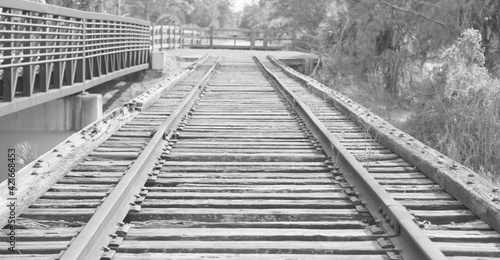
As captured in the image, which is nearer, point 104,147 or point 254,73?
point 104,147

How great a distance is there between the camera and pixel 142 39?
1908cm

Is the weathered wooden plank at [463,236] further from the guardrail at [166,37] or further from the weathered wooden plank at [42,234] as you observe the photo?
the guardrail at [166,37]

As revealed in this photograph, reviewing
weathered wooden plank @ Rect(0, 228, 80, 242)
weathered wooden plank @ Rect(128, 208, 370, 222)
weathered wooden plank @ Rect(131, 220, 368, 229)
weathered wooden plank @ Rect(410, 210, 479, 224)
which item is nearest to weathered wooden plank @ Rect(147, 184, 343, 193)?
weathered wooden plank @ Rect(128, 208, 370, 222)

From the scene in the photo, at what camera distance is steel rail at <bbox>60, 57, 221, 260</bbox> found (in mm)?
3299

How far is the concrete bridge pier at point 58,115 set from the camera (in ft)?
30.9

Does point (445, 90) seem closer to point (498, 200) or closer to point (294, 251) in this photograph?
point (498, 200)

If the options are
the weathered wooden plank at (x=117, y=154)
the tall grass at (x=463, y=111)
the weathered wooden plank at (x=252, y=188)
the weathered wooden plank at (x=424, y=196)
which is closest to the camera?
the weathered wooden plank at (x=424, y=196)

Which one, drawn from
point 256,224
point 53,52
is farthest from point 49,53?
point 256,224

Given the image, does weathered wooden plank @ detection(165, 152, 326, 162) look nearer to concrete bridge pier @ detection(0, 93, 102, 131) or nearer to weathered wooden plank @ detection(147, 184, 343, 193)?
weathered wooden plank @ detection(147, 184, 343, 193)

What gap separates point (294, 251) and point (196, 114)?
588 cm

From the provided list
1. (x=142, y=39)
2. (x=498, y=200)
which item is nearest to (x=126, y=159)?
(x=498, y=200)

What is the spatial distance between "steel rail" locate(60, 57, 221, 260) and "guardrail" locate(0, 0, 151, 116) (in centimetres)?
223

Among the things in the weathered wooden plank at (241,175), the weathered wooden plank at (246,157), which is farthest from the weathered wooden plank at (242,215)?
the weathered wooden plank at (246,157)

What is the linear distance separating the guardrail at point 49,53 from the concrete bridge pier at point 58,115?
0.96 ft
